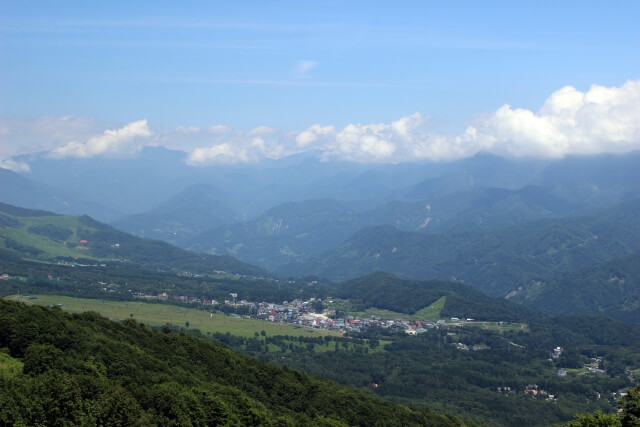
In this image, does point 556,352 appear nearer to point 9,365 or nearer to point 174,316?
point 174,316

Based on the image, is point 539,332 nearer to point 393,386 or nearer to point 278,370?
point 393,386

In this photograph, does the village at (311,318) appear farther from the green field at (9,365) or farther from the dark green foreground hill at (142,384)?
the green field at (9,365)

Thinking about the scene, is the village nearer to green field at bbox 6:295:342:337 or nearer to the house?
green field at bbox 6:295:342:337

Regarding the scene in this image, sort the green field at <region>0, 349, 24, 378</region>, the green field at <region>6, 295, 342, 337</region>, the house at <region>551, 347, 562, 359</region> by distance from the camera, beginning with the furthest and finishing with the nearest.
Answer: the house at <region>551, 347, 562, 359</region>, the green field at <region>6, 295, 342, 337</region>, the green field at <region>0, 349, 24, 378</region>

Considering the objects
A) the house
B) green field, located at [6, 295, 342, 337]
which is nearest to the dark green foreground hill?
green field, located at [6, 295, 342, 337]

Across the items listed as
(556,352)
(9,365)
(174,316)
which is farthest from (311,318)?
(9,365)

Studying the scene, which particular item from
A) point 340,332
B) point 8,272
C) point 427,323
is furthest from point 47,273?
point 427,323
